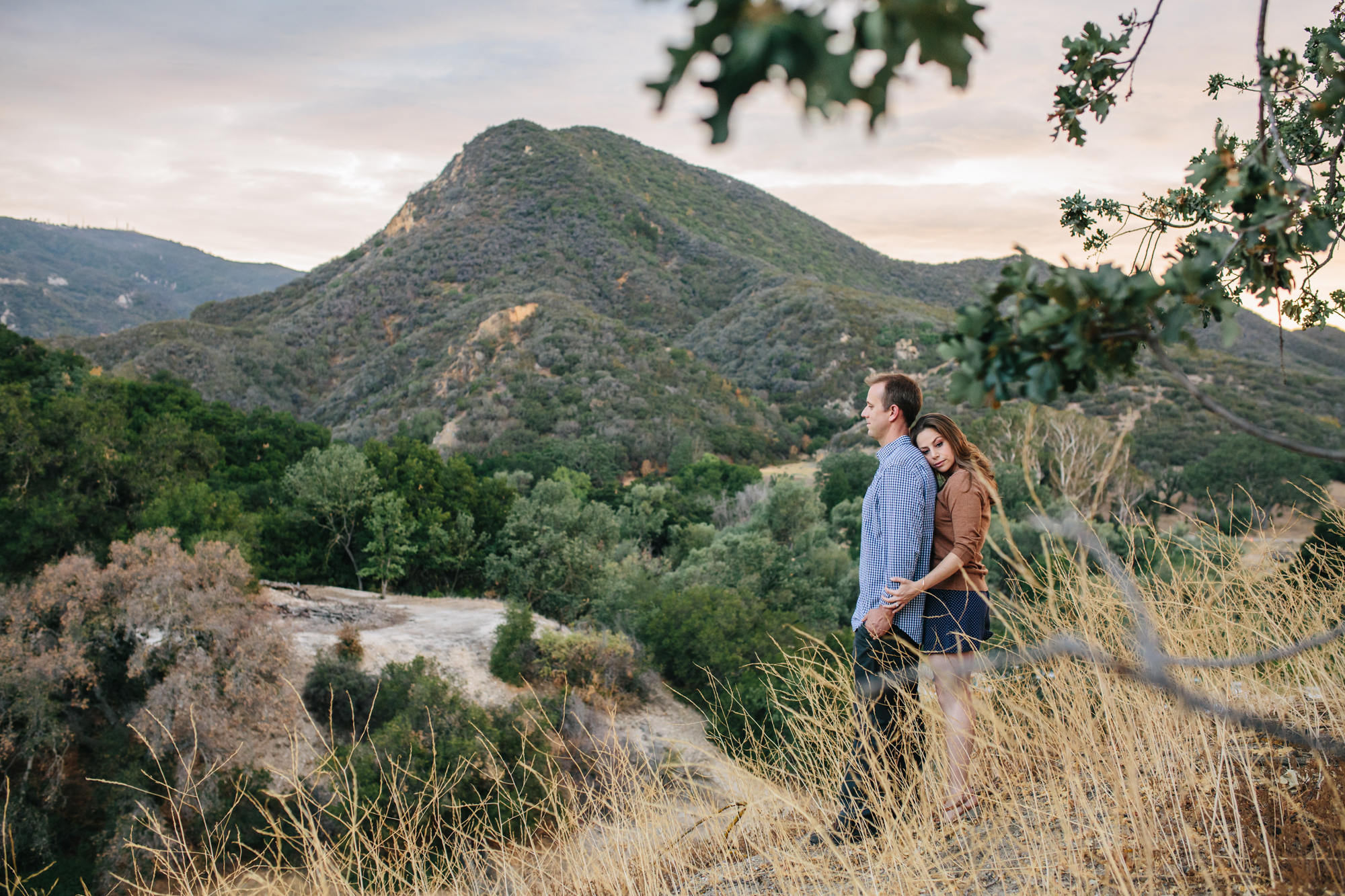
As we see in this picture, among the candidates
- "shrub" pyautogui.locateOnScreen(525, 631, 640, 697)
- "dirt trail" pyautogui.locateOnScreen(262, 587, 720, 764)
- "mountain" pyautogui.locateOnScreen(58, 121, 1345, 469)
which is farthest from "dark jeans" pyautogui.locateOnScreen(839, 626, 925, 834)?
"mountain" pyautogui.locateOnScreen(58, 121, 1345, 469)

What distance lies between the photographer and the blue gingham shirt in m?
2.42

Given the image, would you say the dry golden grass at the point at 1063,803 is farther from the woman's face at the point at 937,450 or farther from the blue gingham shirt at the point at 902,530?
the woman's face at the point at 937,450

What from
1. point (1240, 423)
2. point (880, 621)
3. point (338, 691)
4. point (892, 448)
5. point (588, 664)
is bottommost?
point (338, 691)

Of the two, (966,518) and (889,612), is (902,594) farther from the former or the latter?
(966,518)

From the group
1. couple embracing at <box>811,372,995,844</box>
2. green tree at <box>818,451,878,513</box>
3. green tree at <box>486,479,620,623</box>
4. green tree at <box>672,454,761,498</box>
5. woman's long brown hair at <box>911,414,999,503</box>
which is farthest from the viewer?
green tree at <box>672,454,761,498</box>

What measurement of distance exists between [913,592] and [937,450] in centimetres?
50

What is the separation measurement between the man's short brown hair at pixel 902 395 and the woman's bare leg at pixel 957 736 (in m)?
0.88

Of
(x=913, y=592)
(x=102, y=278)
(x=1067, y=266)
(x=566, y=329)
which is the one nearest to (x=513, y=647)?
(x=913, y=592)

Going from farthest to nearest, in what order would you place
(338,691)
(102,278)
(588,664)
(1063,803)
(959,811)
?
(102,278) → (588,664) → (338,691) → (959,811) → (1063,803)

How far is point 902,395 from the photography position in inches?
104

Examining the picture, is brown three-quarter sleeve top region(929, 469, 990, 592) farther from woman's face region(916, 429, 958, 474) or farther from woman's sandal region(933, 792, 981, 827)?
woman's sandal region(933, 792, 981, 827)

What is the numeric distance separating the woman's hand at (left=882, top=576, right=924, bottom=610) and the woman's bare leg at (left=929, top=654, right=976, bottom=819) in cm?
21

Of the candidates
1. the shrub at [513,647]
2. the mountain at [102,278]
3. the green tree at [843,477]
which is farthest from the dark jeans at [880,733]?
the mountain at [102,278]

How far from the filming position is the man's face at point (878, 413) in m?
2.60
